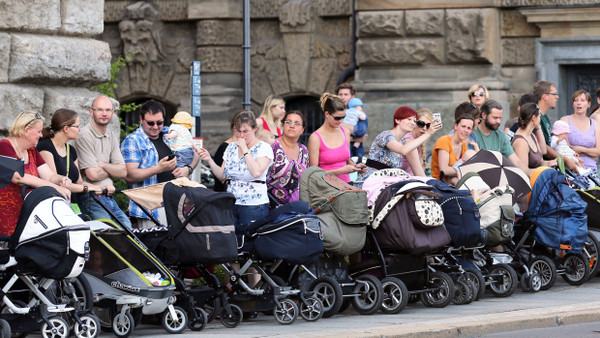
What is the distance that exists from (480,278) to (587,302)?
946mm

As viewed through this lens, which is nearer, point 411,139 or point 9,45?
point 9,45

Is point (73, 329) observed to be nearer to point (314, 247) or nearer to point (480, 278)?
point (314, 247)

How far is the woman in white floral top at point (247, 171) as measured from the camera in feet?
36.8

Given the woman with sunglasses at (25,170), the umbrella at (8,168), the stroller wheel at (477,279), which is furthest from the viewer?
the stroller wheel at (477,279)

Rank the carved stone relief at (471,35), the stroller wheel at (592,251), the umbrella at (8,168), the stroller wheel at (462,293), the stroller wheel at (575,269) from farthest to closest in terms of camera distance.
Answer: the carved stone relief at (471,35), the stroller wheel at (592,251), the stroller wheel at (575,269), the stroller wheel at (462,293), the umbrella at (8,168)

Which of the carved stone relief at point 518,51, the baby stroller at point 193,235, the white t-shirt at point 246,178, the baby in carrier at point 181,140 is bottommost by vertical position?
the baby stroller at point 193,235

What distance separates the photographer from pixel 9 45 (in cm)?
1139

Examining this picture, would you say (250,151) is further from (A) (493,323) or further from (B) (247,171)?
(A) (493,323)

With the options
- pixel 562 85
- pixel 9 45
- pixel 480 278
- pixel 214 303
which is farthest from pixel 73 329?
pixel 562 85

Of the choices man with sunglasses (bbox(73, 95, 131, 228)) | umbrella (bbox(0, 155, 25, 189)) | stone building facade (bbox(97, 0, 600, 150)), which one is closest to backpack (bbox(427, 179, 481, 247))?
man with sunglasses (bbox(73, 95, 131, 228))

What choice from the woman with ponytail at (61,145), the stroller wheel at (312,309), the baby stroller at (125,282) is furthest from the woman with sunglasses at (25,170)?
the stroller wheel at (312,309)

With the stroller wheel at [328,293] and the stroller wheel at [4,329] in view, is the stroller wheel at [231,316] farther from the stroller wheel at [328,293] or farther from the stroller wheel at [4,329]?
the stroller wheel at [4,329]

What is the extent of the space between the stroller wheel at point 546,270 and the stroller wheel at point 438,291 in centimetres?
149

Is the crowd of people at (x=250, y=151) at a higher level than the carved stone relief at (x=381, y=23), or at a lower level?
lower
